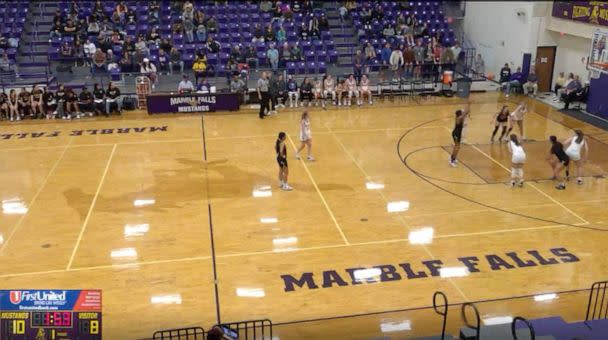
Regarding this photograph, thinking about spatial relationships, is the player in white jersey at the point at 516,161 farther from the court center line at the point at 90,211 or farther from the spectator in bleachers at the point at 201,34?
the spectator in bleachers at the point at 201,34

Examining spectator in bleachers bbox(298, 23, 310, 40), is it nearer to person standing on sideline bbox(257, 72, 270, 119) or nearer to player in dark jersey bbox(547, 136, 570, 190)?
person standing on sideline bbox(257, 72, 270, 119)

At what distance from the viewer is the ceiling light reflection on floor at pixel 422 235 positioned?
513 inches

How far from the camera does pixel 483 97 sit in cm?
2695

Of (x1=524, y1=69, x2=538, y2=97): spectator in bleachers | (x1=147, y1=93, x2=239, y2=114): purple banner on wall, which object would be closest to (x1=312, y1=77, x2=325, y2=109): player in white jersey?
(x1=147, y1=93, x2=239, y2=114): purple banner on wall

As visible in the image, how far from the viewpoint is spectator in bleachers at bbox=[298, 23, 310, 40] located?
3009 cm

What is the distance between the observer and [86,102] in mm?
23859

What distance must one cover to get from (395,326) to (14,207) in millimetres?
9923

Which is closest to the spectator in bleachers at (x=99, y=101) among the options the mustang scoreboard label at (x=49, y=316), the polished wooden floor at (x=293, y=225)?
the polished wooden floor at (x=293, y=225)

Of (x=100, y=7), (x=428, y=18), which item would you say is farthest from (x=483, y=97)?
(x=100, y=7)

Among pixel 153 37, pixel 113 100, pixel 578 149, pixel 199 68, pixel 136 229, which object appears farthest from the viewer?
pixel 153 37

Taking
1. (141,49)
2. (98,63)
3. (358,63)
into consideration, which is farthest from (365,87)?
(98,63)

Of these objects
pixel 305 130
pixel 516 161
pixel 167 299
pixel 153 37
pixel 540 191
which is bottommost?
pixel 167 299

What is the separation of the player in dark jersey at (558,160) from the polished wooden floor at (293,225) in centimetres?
29

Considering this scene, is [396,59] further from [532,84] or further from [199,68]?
[199,68]
